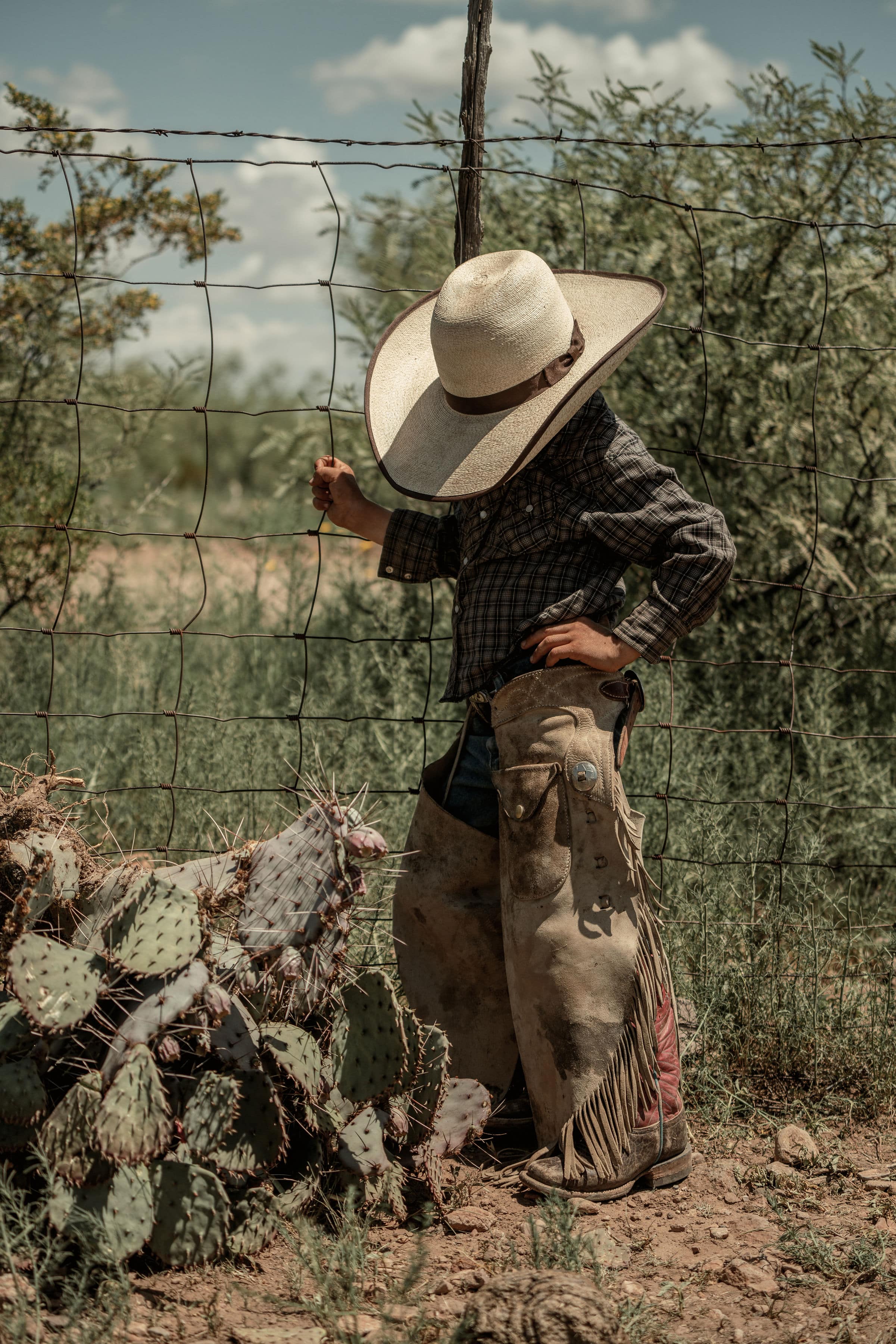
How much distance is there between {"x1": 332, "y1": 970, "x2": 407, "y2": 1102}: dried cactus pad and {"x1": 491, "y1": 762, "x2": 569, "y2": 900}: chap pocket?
42 cm

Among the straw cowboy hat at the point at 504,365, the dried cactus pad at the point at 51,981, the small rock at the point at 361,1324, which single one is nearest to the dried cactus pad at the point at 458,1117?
the small rock at the point at 361,1324

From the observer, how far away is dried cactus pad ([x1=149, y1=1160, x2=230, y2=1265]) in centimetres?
215

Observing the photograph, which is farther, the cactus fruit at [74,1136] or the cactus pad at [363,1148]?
the cactus pad at [363,1148]

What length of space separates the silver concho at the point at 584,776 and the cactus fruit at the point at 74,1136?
1.17 m

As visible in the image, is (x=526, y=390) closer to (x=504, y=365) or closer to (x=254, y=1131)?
(x=504, y=365)

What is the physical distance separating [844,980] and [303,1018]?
5.56ft

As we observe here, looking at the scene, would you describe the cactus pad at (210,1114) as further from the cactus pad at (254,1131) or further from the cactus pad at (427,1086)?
the cactus pad at (427,1086)

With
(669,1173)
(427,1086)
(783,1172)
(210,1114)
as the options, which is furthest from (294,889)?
(783,1172)

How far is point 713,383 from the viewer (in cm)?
543

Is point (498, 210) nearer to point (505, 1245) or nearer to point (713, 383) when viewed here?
point (713, 383)

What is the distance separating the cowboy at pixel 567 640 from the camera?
8.46 feet

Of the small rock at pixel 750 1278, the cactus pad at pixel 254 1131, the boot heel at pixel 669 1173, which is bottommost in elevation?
the boot heel at pixel 669 1173

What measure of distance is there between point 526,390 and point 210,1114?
1.66m

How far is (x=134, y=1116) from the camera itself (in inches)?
82.0
